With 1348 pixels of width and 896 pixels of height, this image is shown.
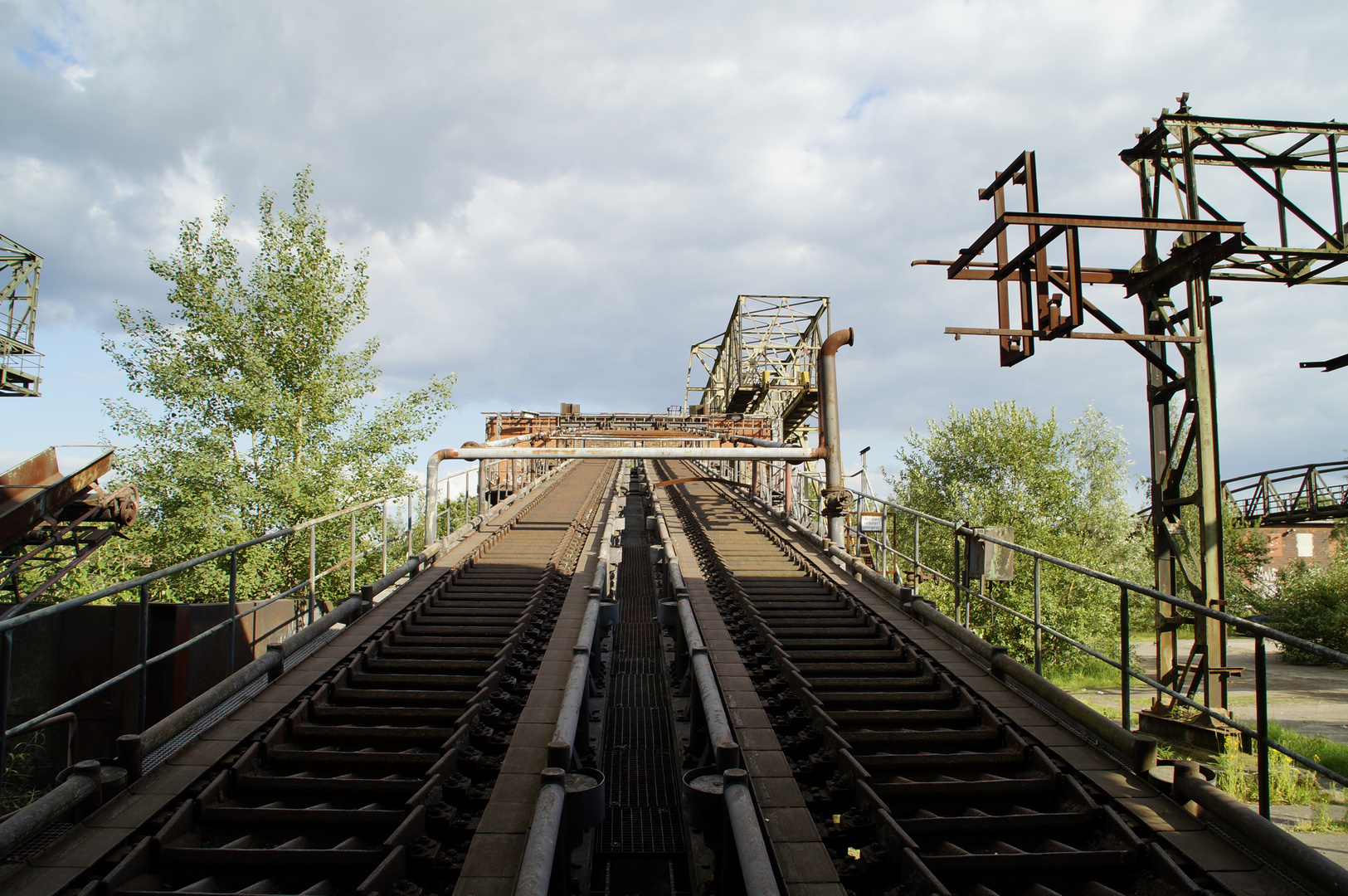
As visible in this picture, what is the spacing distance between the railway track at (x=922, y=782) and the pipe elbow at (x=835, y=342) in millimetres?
5734

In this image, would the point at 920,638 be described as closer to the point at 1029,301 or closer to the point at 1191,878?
Answer: the point at 1191,878

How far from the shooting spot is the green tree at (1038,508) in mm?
26469

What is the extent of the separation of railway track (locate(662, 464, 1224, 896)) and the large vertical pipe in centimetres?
395

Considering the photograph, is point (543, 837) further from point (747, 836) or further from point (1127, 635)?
point (1127, 635)

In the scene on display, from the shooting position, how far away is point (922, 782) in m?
4.56

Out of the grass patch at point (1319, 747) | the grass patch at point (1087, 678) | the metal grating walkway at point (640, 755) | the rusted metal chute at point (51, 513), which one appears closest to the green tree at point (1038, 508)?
the grass patch at point (1087, 678)

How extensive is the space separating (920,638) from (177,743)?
6.14 m

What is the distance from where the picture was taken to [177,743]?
480 centimetres

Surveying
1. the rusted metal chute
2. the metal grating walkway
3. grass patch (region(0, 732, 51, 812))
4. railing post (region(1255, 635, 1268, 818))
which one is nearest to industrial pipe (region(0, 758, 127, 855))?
the metal grating walkway

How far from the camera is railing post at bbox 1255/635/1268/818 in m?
3.93

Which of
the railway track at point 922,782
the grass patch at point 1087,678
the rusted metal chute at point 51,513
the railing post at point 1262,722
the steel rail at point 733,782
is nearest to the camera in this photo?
the steel rail at point 733,782

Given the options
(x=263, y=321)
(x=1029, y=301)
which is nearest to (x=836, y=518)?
(x=1029, y=301)

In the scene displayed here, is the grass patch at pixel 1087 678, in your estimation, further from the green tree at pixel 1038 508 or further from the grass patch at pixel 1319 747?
the grass patch at pixel 1319 747

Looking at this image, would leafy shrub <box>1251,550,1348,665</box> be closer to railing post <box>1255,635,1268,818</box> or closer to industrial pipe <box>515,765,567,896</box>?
railing post <box>1255,635,1268,818</box>
